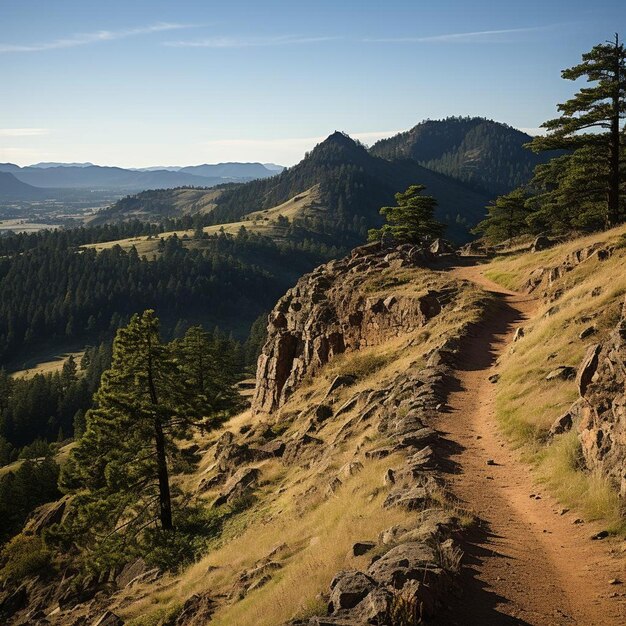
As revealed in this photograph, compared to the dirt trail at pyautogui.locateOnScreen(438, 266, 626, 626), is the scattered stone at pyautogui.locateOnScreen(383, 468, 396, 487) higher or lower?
lower

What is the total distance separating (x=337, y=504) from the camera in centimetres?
1573

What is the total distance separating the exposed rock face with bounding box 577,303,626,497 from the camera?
1134 cm

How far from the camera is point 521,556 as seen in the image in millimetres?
10250

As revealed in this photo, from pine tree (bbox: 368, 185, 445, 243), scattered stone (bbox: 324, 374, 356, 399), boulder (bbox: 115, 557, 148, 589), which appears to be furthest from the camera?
pine tree (bbox: 368, 185, 445, 243)

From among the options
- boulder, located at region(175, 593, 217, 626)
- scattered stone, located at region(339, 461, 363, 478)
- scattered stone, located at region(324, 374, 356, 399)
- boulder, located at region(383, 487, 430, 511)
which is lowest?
boulder, located at region(175, 593, 217, 626)

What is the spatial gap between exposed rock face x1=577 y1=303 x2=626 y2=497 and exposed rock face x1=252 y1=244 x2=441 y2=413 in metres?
22.3

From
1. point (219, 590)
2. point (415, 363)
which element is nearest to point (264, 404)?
point (415, 363)

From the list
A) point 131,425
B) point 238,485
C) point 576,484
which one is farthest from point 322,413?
point 576,484

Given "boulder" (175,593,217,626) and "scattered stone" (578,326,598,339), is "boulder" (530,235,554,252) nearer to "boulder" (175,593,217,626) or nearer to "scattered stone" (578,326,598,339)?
"scattered stone" (578,326,598,339)

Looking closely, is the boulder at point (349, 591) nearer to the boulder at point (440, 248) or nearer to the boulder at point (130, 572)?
the boulder at point (130, 572)

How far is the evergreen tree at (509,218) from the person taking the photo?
67.2 meters

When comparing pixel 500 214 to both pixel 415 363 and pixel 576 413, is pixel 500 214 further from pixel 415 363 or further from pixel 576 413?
pixel 576 413

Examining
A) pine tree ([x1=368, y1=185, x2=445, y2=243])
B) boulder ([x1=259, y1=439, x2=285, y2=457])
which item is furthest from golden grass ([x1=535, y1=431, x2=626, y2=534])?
pine tree ([x1=368, y1=185, x2=445, y2=243])

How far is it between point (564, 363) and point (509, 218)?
173ft
